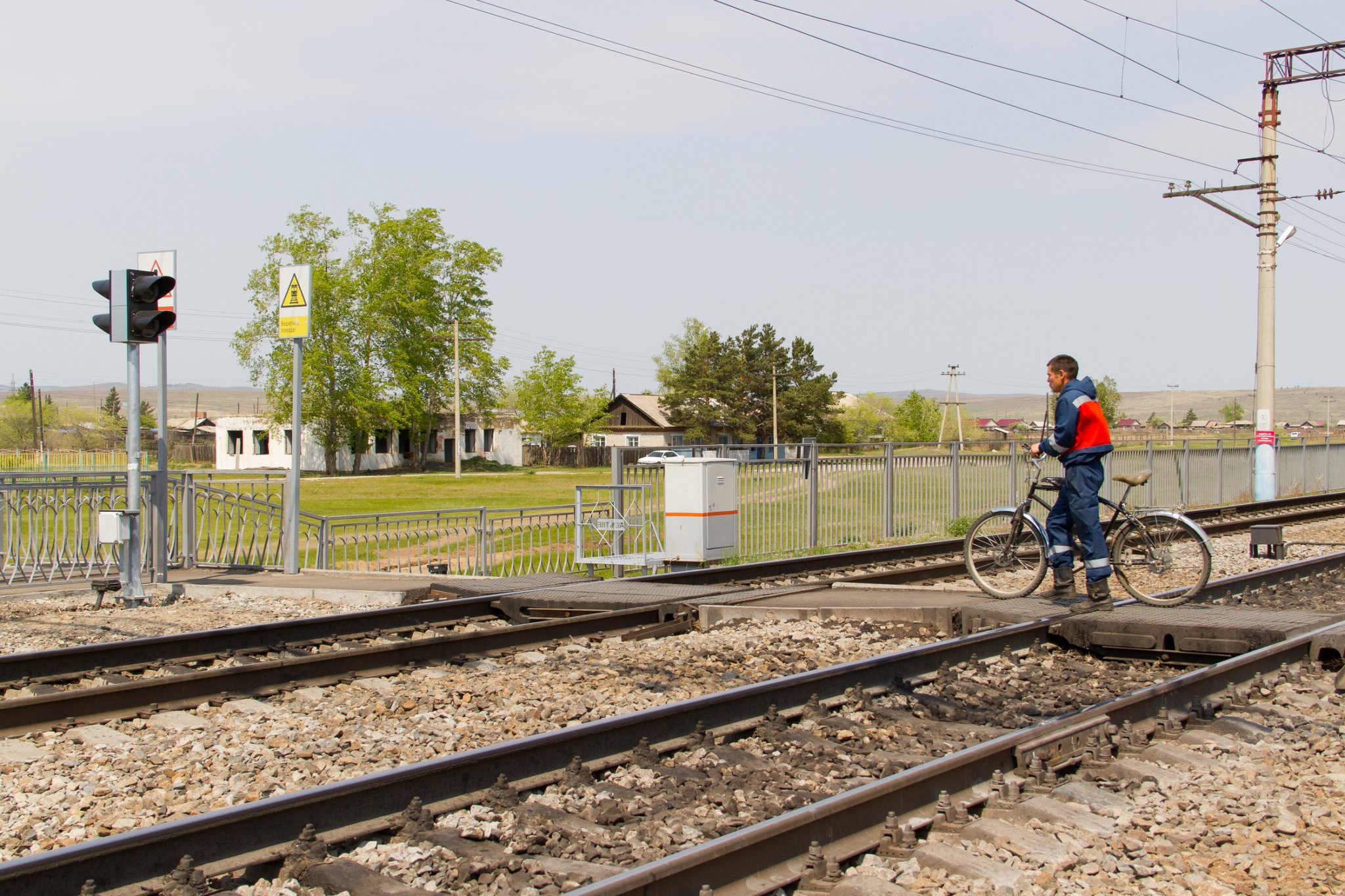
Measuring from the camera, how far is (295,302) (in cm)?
1380

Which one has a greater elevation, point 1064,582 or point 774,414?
point 774,414

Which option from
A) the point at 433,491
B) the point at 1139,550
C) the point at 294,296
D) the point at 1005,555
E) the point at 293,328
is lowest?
the point at 433,491

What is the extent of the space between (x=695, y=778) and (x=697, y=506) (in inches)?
394

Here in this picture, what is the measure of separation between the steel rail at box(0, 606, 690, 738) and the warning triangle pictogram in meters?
6.41

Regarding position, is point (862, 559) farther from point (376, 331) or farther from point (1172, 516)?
point (376, 331)

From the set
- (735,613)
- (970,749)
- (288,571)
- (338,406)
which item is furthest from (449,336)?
(970,749)

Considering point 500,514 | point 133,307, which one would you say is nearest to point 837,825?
point 133,307

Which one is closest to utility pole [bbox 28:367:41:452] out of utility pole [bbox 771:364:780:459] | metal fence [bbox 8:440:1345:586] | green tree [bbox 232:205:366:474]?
green tree [bbox 232:205:366:474]

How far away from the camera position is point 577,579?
40.1 ft

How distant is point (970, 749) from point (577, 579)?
7.56 meters

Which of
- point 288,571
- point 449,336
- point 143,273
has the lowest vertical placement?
point 288,571

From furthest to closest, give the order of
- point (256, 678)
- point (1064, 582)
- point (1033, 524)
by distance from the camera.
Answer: point (1033, 524) → point (1064, 582) → point (256, 678)

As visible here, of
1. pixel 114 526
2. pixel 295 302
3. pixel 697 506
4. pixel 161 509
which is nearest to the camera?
pixel 114 526

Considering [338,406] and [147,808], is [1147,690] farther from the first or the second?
[338,406]
